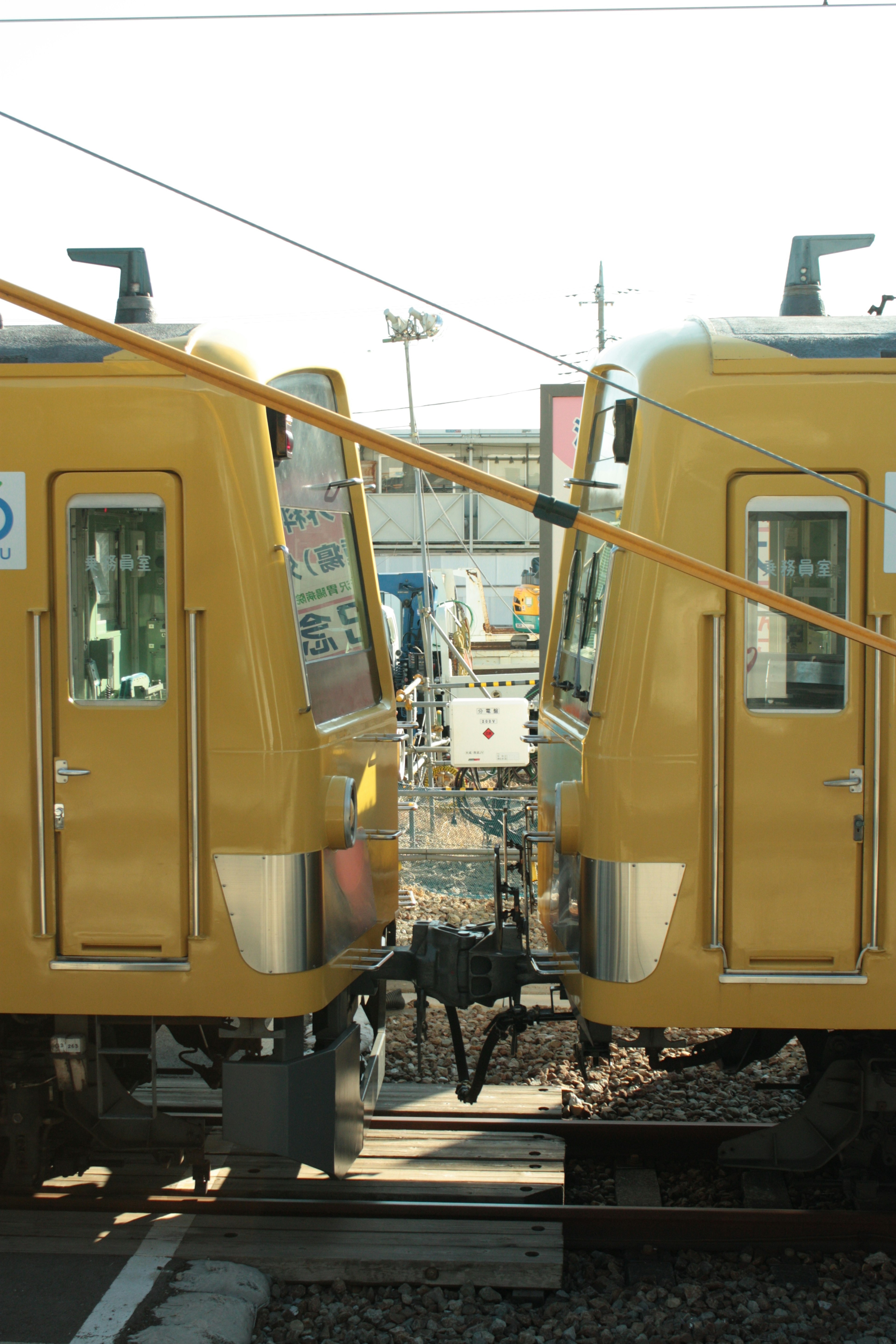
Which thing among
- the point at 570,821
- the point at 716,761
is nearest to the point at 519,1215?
the point at 570,821

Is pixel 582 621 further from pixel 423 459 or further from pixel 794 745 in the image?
pixel 423 459

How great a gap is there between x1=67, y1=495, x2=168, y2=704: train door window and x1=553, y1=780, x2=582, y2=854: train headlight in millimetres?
1459

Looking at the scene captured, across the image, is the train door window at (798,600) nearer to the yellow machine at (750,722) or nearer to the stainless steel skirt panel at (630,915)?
the yellow machine at (750,722)

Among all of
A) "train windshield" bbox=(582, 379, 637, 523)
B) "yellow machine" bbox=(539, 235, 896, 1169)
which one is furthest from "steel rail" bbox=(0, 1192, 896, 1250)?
"train windshield" bbox=(582, 379, 637, 523)

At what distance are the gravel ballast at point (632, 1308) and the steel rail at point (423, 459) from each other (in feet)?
7.86

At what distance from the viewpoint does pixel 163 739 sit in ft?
12.1

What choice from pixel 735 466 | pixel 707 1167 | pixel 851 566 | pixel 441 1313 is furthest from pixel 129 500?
pixel 707 1167

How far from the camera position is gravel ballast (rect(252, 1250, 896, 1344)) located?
145 inches

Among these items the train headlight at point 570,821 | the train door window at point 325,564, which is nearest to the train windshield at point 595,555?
the train headlight at point 570,821

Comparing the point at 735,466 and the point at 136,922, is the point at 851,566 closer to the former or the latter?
the point at 735,466

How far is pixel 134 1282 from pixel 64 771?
1853 mm

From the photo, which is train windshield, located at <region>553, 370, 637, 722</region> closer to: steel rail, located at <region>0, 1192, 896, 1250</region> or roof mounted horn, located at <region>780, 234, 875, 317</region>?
roof mounted horn, located at <region>780, 234, 875, 317</region>

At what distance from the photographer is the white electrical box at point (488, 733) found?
993 centimetres

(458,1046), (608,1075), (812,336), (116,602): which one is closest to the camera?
(116,602)
